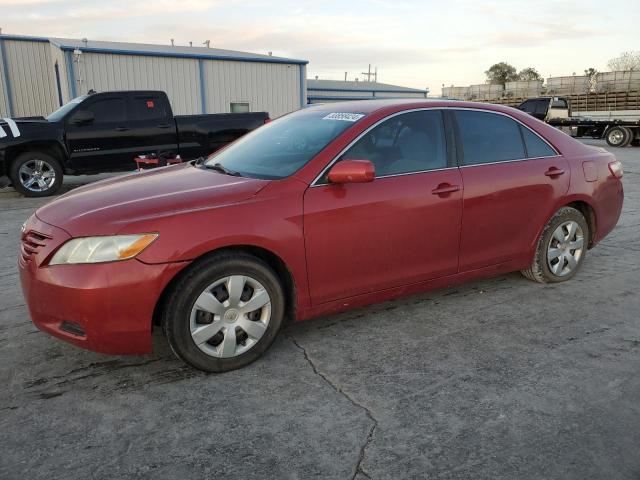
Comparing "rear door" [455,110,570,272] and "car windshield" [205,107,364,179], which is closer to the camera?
"car windshield" [205,107,364,179]

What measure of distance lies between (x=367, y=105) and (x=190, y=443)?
2590 millimetres

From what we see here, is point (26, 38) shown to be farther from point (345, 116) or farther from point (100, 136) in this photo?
point (345, 116)

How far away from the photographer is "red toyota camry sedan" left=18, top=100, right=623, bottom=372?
2.82m

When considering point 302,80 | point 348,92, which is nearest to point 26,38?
point 302,80

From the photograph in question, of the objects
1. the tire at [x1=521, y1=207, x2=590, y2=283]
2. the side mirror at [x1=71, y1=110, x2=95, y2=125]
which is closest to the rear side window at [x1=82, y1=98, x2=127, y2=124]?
the side mirror at [x1=71, y1=110, x2=95, y2=125]

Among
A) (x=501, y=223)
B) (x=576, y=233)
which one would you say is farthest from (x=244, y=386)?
(x=576, y=233)

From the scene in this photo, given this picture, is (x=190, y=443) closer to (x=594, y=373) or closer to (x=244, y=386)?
(x=244, y=386)

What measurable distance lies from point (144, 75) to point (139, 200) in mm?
18957

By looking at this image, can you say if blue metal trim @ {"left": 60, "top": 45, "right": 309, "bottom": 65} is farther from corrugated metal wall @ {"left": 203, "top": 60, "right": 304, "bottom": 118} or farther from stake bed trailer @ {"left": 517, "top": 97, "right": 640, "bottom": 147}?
stake bed trailer @ {"left": 517, "top": 97, "right": 640, "bottom": 147}

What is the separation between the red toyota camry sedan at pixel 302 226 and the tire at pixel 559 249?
1 cm

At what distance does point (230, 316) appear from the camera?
305 cm

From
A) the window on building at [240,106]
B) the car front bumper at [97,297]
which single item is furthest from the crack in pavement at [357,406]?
the window on building at [240,106]

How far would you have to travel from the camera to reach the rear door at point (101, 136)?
9.90 m

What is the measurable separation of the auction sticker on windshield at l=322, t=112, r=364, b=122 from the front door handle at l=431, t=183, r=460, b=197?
0.73m
